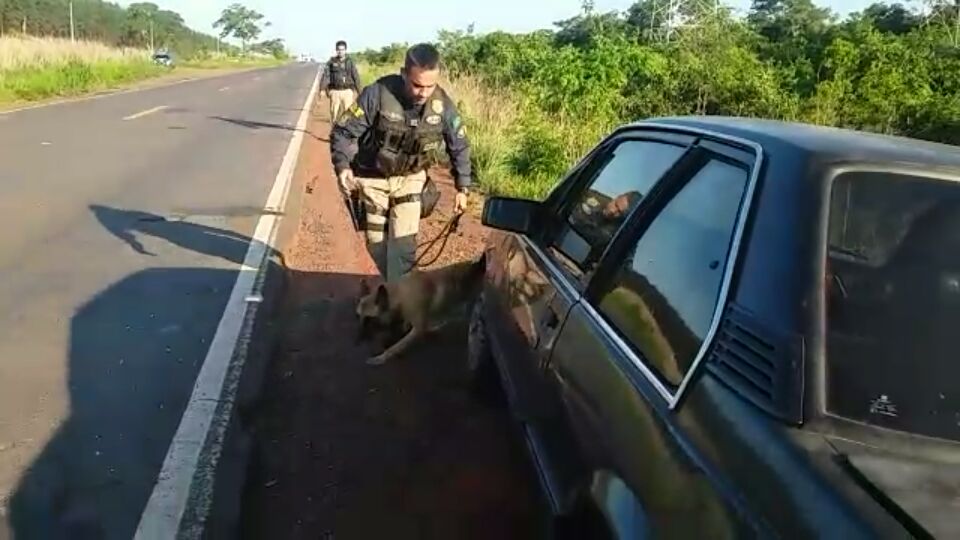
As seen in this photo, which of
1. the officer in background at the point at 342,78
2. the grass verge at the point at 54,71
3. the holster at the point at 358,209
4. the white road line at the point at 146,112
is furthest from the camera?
the grass verge at the point at 54,71

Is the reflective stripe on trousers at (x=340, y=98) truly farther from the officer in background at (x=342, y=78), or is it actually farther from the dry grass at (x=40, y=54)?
the dry grass at (x=40, y=54)

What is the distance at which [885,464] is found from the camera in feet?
5.69

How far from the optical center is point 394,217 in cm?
625

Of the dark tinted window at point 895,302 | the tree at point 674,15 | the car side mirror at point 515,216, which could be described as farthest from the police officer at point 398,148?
the tree at point 674,15

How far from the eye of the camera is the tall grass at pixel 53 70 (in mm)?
28891

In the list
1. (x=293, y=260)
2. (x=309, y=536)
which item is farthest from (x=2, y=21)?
(x=309, y=536)

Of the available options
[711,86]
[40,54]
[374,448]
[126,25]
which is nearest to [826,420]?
[374,448]

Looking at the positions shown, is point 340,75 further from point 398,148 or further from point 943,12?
point 943,12

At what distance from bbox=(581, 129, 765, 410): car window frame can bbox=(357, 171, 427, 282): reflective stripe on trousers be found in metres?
3.37

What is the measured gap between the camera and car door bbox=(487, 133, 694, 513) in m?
2.79

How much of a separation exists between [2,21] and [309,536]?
76852 mm

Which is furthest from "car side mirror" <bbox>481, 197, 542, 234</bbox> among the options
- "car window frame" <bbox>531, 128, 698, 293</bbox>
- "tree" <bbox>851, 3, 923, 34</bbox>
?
"tree" <bbox>851, 3, 923, 34</bbox>

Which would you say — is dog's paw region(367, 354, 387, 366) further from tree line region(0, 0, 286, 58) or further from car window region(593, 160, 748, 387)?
tree line region(0, 0, 286, 58)

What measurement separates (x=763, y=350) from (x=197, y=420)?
3259 millimetres
